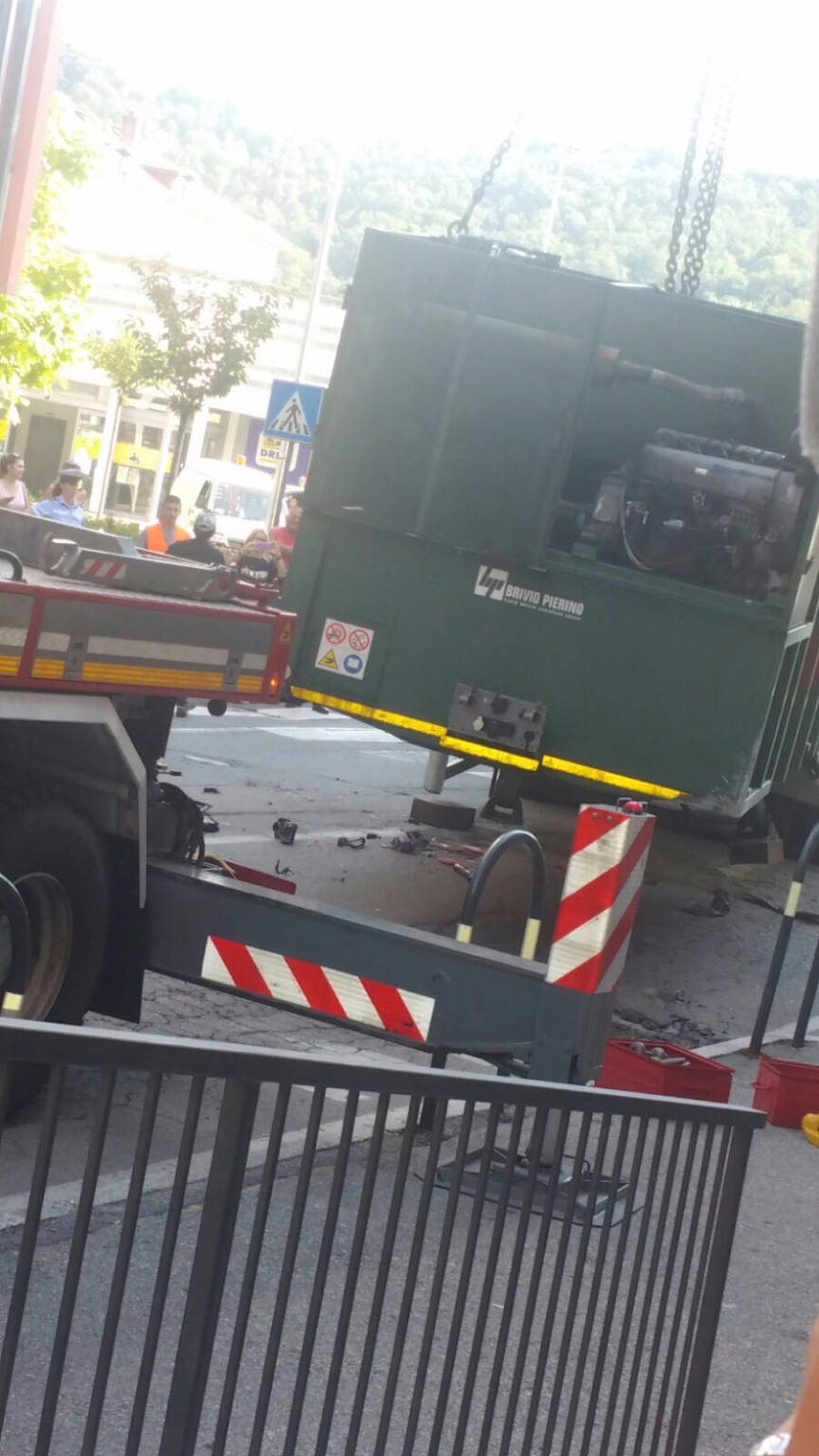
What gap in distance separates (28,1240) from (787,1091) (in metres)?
5.85

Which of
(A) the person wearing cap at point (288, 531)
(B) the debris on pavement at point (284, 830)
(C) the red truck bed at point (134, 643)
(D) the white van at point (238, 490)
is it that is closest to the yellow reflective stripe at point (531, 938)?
(C) the red truck bed at point (134, 643)

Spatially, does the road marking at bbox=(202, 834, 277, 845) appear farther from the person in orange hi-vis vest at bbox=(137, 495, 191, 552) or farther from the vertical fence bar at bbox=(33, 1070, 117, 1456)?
the vertical fence bar at bbox=(33, 1070, 117, 1456)

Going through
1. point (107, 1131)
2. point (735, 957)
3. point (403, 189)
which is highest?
point (403, 189)

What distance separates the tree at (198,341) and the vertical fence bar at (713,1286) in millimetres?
30509

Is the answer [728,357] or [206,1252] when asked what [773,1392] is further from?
[728,357]

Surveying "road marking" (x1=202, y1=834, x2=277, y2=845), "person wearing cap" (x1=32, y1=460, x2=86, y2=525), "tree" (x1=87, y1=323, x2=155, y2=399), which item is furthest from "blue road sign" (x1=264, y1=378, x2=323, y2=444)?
"tree" (x1=87, y1=323, x2=155, y2=399)

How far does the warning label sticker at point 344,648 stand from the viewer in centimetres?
1084

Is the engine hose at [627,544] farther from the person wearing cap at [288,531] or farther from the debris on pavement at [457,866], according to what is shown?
the person wearing cap at [288,531]

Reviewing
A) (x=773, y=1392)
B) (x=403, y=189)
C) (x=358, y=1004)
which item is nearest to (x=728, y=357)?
(x=358, y=1004)

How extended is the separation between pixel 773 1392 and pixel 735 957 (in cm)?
643

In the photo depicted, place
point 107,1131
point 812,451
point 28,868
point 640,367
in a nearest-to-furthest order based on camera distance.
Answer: point 812,451 < point 107,1131 < point 28,868 < point 640,367

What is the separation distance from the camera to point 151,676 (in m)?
6.22

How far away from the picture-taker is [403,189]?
255 ft

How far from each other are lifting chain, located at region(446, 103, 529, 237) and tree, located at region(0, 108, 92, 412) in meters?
22.7
